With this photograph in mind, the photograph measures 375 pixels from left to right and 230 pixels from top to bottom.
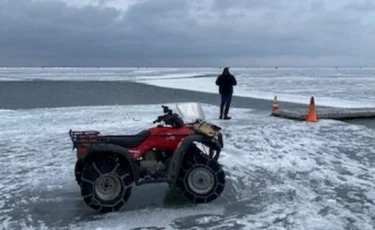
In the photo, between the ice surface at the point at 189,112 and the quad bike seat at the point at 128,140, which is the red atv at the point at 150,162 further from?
the ice surface at the point at 189,112

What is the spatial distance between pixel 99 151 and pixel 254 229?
202 cm

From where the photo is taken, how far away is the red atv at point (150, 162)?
575 cm

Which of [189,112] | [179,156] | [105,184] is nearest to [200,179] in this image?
[179,156]

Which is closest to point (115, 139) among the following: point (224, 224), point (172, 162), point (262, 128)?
point (172, 162)

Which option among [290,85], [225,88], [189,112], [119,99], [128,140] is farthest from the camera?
[290,85]

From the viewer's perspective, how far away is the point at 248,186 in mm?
6988

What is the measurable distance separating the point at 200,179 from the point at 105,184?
119cm

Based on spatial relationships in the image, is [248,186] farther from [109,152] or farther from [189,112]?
[109,152]

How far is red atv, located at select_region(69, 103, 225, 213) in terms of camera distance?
5.75 m

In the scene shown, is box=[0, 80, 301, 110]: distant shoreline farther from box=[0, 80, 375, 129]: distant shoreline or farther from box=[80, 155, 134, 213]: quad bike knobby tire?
box=[80, 155, 134, 213]: quad bike knobby tire

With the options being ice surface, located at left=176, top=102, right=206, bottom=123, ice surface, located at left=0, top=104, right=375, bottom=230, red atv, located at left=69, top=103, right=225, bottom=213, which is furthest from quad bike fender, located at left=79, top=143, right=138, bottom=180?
ice surface, located at left=176, top=102, right=206, bottom=123

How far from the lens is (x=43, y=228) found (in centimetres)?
530

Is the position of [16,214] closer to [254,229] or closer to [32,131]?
[254,229]

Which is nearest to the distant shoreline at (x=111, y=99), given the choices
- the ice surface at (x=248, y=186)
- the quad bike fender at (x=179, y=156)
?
the ice surface at (x=248, y=186)
